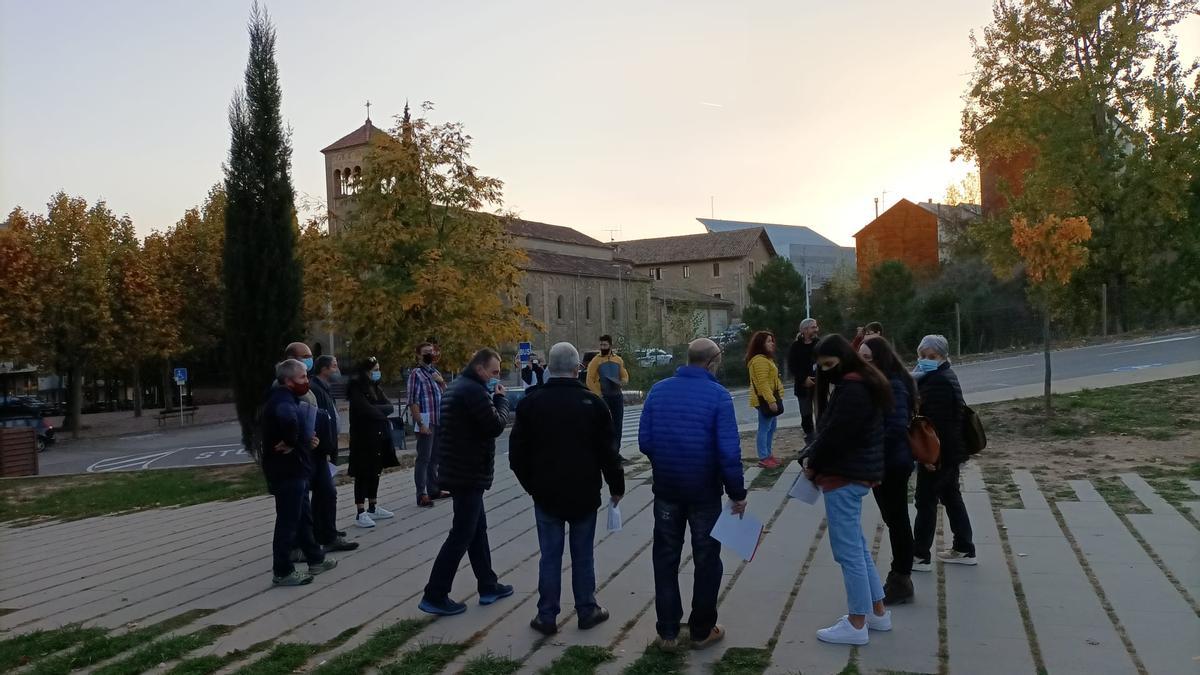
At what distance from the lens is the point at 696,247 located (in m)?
93.6

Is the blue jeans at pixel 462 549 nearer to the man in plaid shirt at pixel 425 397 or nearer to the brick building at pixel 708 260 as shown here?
the man in plaid shirt at pixel 425 397

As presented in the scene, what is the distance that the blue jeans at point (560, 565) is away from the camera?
5.76 metres

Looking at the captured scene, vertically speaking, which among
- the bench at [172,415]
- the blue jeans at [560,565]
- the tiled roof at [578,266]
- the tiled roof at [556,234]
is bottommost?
the bench at [172,415]

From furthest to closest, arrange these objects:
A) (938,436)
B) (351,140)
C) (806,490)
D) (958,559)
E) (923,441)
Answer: (351,140) < (958,559) < (938,436) < (923,441) < (806,490)

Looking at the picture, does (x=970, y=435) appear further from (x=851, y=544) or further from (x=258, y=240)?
(x=258, y=240)

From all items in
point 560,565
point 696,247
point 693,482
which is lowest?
point 560,565

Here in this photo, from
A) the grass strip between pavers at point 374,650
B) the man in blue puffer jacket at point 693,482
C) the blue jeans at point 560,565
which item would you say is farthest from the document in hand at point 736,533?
the grass strip between pavers at point 374,650

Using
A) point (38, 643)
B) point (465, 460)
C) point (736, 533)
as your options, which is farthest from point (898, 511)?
point (38, 643)

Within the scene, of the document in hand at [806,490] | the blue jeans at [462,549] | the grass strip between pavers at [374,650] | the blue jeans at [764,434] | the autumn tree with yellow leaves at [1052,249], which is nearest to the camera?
the grass strip between pavers at [374,650]

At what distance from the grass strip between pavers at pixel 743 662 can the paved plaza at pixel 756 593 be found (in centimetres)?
7

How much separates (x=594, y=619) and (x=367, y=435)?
4.61m

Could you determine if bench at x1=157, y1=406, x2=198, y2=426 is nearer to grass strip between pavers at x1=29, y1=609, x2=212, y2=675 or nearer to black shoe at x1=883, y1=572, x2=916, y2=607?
grass strip between pavers at x1=29, y1=609, x2=212, y2=675

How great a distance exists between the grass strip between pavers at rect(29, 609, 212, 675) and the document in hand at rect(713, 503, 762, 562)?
146 inches

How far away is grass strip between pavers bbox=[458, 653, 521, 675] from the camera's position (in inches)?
197
